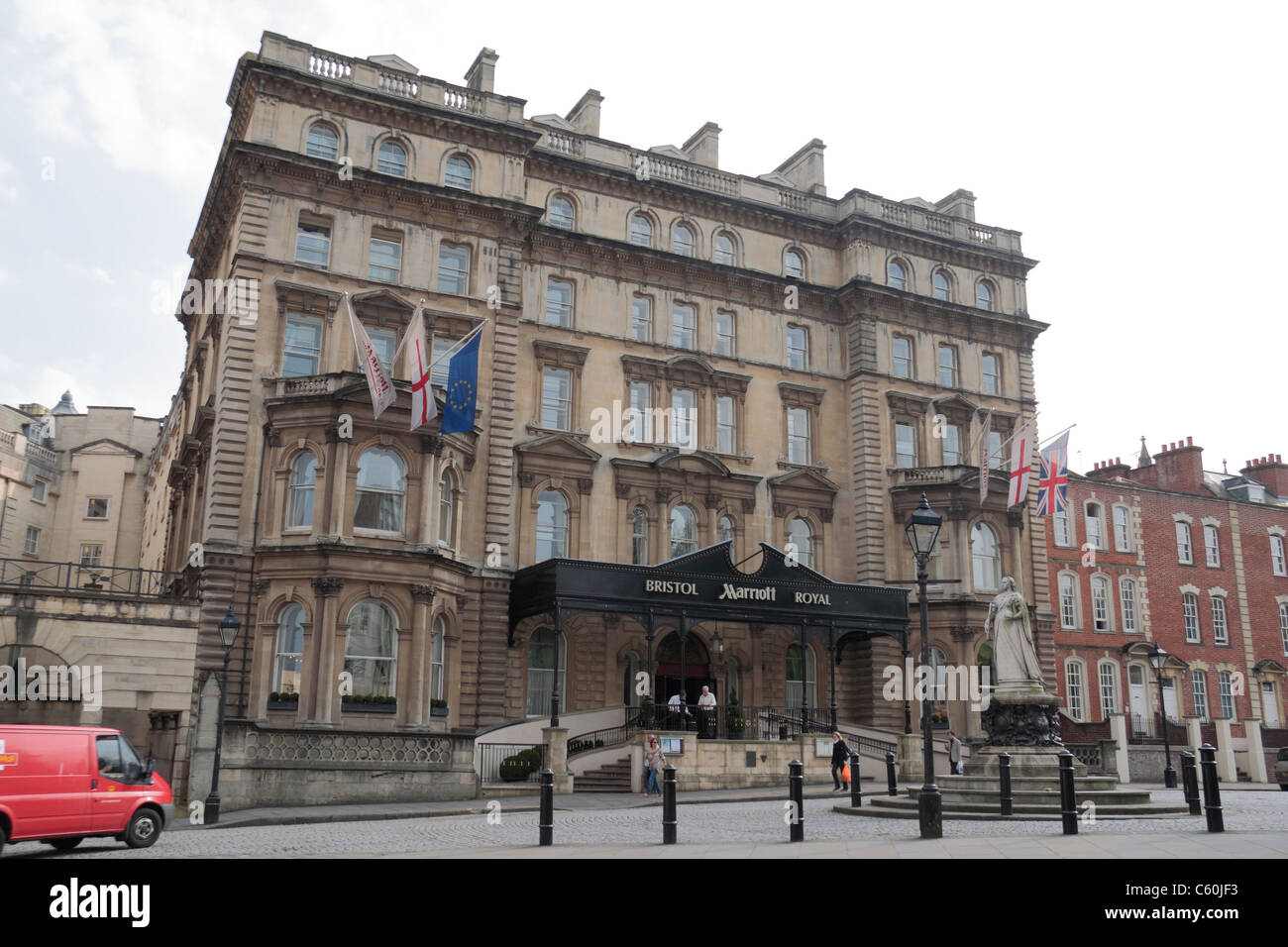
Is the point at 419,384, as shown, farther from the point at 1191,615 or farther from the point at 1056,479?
the point at 1191,615

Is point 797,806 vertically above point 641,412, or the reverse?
point 641,412

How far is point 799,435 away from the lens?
3994cm

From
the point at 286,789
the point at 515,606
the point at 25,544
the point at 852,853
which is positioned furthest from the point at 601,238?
the point at 25,544

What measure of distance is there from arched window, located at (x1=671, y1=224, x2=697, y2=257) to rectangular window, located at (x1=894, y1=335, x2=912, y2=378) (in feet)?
28.6

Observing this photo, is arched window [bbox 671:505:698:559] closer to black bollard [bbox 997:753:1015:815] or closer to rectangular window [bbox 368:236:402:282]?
rectangular window [bbox 368:236:402:282]

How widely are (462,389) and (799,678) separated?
54.6 ft

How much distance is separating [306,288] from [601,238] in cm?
1008

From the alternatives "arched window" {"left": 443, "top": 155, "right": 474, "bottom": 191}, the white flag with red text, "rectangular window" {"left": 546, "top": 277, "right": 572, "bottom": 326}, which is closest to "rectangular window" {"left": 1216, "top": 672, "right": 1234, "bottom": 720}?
"rectangular window" {"left": 546, "top": 277, "right": 572, "bottom": 326}

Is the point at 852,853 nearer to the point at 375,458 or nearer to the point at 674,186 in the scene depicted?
the point at 375,458

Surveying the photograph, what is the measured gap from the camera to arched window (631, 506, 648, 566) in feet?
118

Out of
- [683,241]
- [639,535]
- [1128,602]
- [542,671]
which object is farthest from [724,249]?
[1128,602]

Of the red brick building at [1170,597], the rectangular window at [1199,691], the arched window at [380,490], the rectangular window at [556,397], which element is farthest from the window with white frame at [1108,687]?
the arched window at [380,490]

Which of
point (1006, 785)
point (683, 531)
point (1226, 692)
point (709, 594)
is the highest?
point (683, 531)
